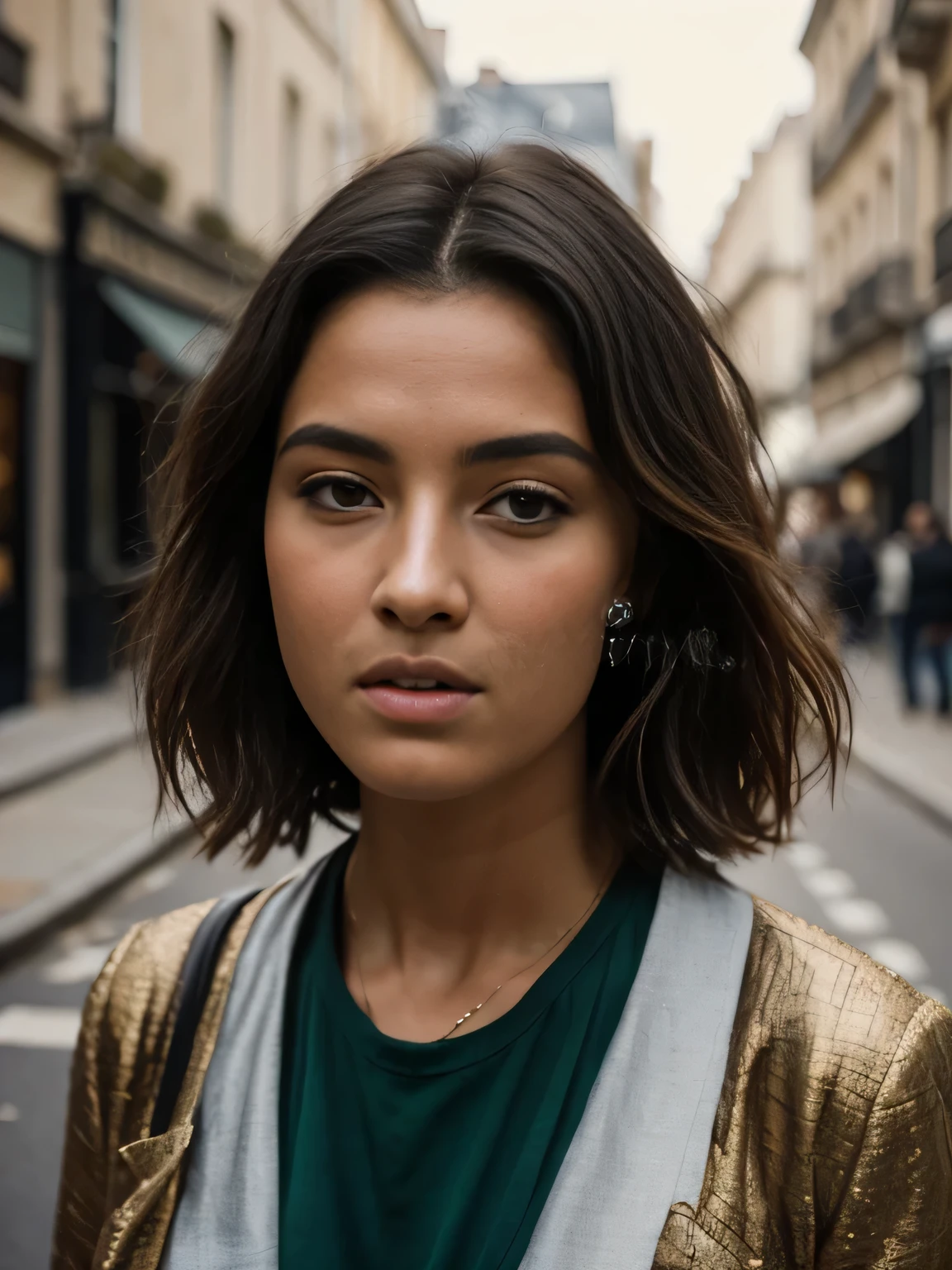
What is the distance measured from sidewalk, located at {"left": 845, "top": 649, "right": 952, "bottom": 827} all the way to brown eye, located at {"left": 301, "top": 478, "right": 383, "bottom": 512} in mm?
5842

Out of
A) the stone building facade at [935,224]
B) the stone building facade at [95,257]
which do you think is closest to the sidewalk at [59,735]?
the stone building facade at [95,257]

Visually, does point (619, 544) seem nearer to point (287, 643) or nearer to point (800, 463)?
point (287, 643)

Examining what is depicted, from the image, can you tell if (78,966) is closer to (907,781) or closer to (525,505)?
(525,505)

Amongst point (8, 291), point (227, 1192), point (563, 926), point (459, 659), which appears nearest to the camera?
point (459, 659)

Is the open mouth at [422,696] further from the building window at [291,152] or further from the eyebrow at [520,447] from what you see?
the building window at [291,152]

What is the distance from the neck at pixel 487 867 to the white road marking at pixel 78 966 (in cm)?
379

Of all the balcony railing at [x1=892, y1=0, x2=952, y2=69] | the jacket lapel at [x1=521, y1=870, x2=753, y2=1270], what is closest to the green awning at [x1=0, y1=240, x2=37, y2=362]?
the jacket lapel at [x1=521, y1=870, x2=753, y2=1270]

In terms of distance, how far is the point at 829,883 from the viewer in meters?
Answer: 6.65

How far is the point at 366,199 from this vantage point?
4.56 feet

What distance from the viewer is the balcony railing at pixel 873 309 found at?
2212 cm

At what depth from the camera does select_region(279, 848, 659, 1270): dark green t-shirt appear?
1272 millimetres

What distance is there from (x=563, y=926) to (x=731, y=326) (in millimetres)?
813

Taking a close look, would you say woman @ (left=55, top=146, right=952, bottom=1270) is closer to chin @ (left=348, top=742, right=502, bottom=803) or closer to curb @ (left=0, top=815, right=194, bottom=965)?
chin @ (left=348, top=742, right=502, bottom=803)

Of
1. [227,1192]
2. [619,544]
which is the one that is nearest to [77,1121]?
[227,1192]
